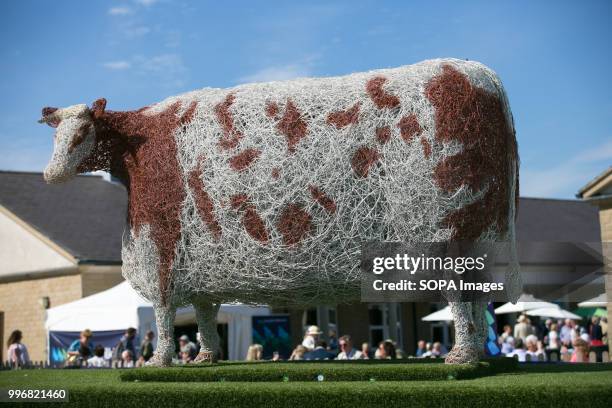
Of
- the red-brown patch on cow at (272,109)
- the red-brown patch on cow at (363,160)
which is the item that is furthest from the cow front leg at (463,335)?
the red-brown patch on cow at (272,109)

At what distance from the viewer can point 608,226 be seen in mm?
18500

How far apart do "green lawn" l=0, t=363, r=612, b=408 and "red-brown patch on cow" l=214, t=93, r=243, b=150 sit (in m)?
2.44

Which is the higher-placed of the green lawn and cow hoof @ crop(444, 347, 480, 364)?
cow hoof @ crop(444, 347, 480, 364)

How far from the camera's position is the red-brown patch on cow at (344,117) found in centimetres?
867

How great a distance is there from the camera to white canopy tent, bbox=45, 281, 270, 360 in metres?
15.7

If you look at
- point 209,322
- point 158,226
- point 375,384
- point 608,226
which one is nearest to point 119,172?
point 158,226

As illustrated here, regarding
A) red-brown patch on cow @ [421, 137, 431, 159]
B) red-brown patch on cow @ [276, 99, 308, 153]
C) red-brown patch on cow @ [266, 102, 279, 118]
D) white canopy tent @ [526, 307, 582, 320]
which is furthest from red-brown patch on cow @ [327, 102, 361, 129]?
white canopy tent @ [526, 307, 582, 320]

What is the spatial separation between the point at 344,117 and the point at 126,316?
27.9 ft

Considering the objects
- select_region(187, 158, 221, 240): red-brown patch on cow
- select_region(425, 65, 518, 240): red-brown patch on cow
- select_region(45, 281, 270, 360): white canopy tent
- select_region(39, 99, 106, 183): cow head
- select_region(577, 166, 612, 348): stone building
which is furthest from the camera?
select_region(577, 166, 612, 348): stone building

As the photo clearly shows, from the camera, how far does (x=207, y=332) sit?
10547 mm

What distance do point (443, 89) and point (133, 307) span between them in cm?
904

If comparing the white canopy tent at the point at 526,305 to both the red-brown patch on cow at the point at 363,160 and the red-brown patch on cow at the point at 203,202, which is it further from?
the red-brown patch on cow at the point at 203,202

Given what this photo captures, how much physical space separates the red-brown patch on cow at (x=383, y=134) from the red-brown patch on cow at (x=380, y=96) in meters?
0.24

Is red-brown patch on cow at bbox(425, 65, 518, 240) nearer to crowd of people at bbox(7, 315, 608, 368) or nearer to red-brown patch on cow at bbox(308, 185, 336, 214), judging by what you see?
red-brown patch on cow at bbox(308, 185, 336, 214)
